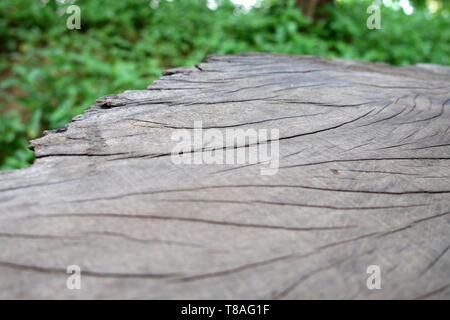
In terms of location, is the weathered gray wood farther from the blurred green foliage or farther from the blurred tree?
the blurred tree

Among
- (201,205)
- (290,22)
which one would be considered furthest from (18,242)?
(290,22)

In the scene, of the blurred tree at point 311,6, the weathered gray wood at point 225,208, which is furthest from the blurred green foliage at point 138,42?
the weathered gray wood at point 225,208

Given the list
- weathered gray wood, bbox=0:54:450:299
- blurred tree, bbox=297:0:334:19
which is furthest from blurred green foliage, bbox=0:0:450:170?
weathered gray wood, bbox=0:54:450:299

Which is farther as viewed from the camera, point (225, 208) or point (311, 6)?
point (311, 6)

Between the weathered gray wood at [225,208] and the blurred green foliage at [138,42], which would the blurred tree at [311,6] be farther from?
the weathered gray wood at [225,208]

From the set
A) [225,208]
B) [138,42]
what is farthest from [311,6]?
[225,208]

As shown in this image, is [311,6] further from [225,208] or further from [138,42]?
[225,208]
